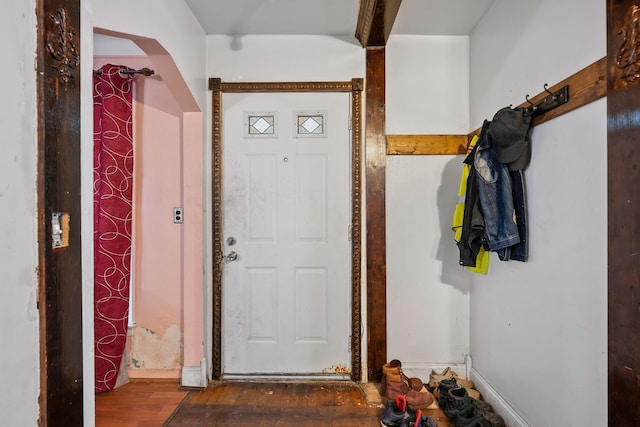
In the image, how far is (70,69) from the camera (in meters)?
0.87

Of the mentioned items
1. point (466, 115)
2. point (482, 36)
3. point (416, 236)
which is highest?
point (482, 36)

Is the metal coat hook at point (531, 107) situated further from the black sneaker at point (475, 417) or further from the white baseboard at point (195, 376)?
the white baseboard at point (195, 376)

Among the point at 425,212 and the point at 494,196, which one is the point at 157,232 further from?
the point at 494,196

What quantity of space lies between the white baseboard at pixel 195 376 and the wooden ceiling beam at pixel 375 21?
8.03 feet

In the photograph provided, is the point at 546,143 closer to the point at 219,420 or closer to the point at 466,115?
the point at 466,115

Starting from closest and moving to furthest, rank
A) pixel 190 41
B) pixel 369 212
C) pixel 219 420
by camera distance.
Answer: pixel 219 420 < pixel 190 41 < pixel 369 212

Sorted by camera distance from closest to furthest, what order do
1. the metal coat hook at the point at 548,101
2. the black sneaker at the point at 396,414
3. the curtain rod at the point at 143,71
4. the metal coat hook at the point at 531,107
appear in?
1. the metal coat hook at the point at 548,101
2. the metal coat hook at the point at 531,107
3. the black sneaker at the point at 396,414
4. the curtain rod at the point at 143,71

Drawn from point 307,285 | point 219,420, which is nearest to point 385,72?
point 307,285

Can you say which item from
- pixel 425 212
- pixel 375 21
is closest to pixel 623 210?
pixel 425 212

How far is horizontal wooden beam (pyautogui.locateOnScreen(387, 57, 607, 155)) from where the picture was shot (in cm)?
120

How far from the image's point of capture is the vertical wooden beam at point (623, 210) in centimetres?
101

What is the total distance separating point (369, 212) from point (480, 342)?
1.12 metres

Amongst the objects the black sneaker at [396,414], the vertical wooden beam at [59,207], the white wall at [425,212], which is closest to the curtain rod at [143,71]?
the vertical wooden beam at [59,207]

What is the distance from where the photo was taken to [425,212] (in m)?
2.26
